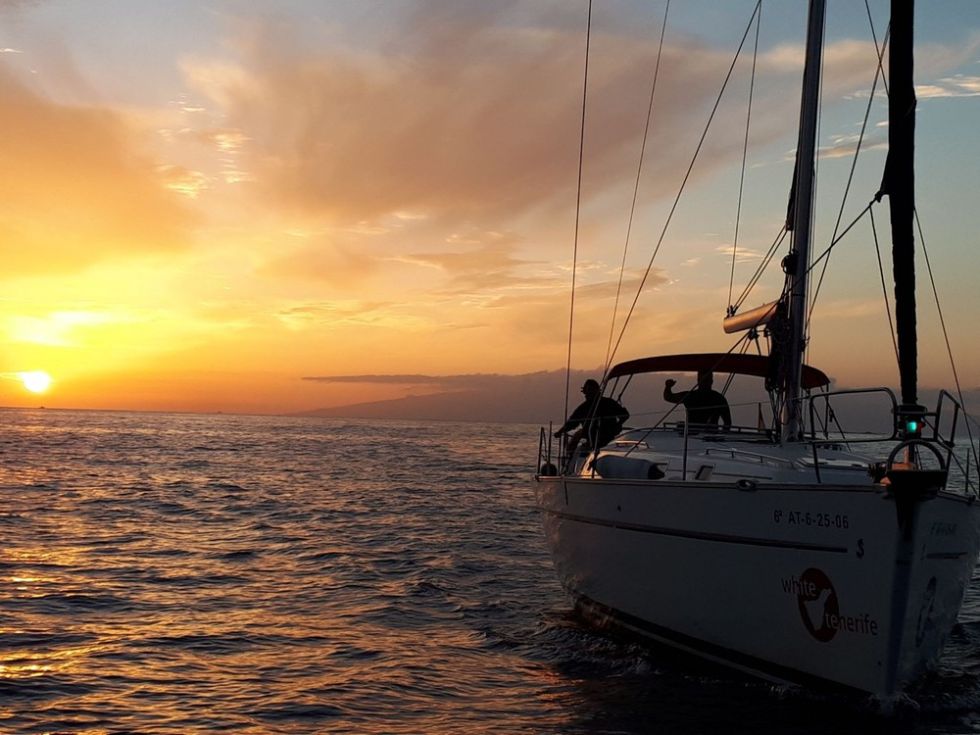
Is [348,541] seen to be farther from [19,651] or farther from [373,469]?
[373,469]

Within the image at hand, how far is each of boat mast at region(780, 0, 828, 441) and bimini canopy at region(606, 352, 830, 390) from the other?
1.31m

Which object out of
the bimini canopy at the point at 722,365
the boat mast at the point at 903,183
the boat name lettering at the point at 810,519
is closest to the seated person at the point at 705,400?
the bimini canopy at the point at 722,365

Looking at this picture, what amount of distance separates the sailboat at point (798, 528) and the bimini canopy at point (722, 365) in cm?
93

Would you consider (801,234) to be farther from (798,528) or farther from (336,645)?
(336,645)

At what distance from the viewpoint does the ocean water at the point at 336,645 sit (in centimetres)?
786

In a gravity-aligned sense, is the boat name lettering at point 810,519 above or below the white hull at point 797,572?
above

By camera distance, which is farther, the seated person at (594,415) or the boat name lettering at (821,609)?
the seated person at (594,415)

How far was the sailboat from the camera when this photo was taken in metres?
7.32

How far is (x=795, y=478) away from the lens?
919 centimetres

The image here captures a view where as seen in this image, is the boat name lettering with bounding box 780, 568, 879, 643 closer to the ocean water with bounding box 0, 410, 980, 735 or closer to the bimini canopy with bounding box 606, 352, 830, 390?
the ocean water with bounding box 0, 410, 980, 735

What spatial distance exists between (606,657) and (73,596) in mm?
7207

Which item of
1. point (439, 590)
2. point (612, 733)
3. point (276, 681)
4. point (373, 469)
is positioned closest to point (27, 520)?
point (439, 590)

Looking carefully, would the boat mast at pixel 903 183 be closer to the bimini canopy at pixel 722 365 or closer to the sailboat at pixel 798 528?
the sailboat at pixel 798 528

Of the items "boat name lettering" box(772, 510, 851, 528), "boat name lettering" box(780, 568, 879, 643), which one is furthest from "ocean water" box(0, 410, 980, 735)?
"boat name lettering" box(772, 510, 851, 528)
